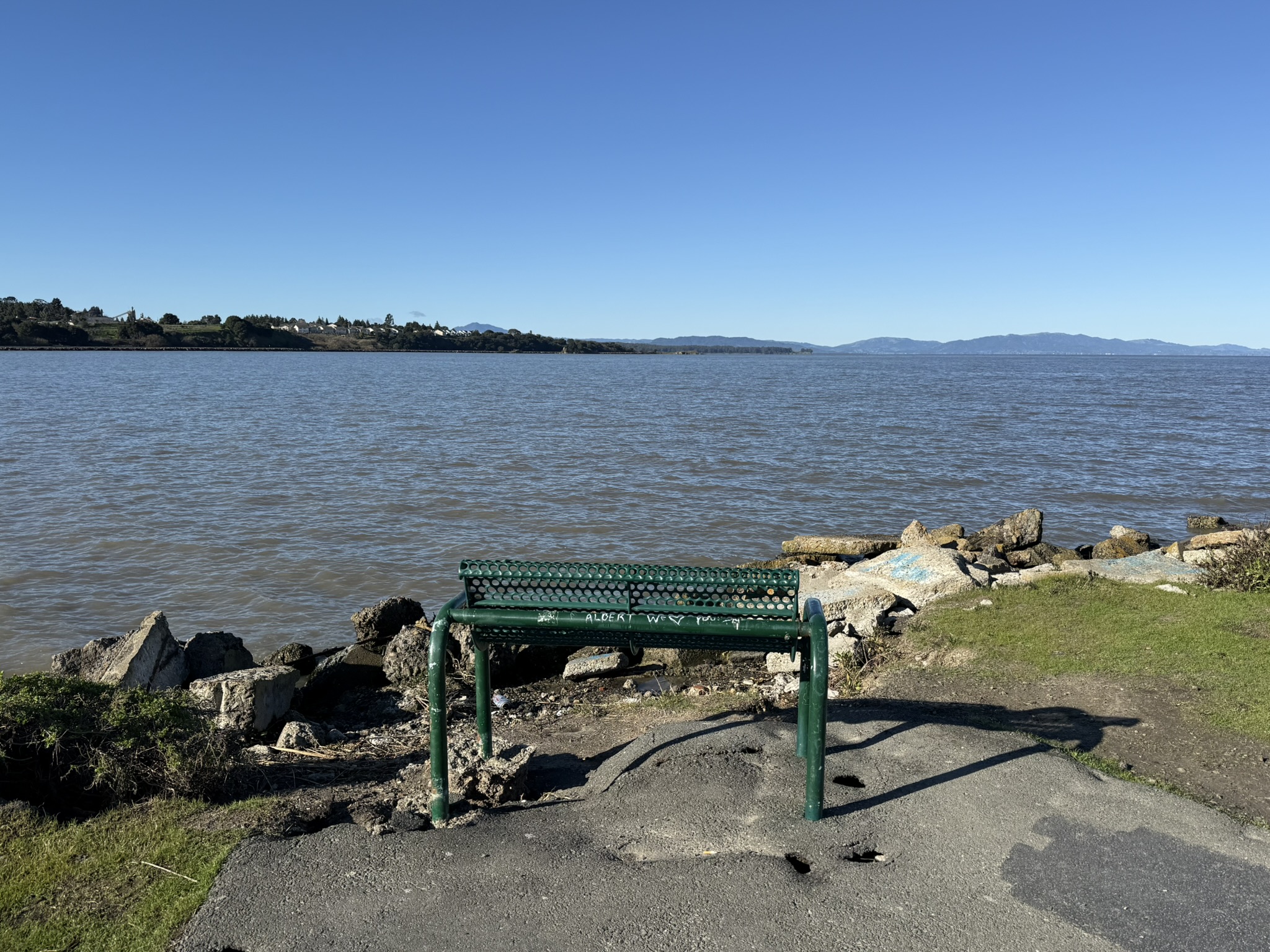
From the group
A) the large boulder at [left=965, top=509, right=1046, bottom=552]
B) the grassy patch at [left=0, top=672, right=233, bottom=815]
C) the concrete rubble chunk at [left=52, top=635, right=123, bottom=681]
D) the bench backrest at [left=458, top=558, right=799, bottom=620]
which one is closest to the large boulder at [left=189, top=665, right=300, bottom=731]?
the concrete rubble chunk at [left=52, top=635, right=123, bottom=681]

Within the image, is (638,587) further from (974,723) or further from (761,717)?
(974,723)

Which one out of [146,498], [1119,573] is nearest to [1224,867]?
[1119,573]

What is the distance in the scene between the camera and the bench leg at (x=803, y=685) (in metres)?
5.12

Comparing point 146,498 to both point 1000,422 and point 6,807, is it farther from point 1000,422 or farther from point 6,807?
point 1000,422

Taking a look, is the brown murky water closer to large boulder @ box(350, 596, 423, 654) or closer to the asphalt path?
large boulder @ box(350, 596, 423, 654)

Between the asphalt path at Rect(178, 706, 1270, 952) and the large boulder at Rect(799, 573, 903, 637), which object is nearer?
the asphalt path at Rect(178, 706, 1270, 952)

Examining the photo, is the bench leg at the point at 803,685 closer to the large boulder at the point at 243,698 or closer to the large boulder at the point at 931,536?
the large boulder at the point at 243,698

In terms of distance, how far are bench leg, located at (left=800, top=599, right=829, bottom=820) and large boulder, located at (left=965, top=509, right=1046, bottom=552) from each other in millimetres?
12223

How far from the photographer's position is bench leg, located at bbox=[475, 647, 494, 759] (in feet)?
19.5

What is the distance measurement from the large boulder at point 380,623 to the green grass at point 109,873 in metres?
6.02

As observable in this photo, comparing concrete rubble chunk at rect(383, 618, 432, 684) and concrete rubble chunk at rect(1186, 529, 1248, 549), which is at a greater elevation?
concrete rubble chunk at rect(1186, 529, 1248, 549)

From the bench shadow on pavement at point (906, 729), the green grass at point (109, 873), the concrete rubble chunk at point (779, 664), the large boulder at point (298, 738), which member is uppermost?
the green grass at point (109, 873)

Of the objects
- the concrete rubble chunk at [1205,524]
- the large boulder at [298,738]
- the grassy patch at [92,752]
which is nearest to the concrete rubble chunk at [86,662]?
the large boulder at [298,738]

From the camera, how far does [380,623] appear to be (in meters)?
11.2
